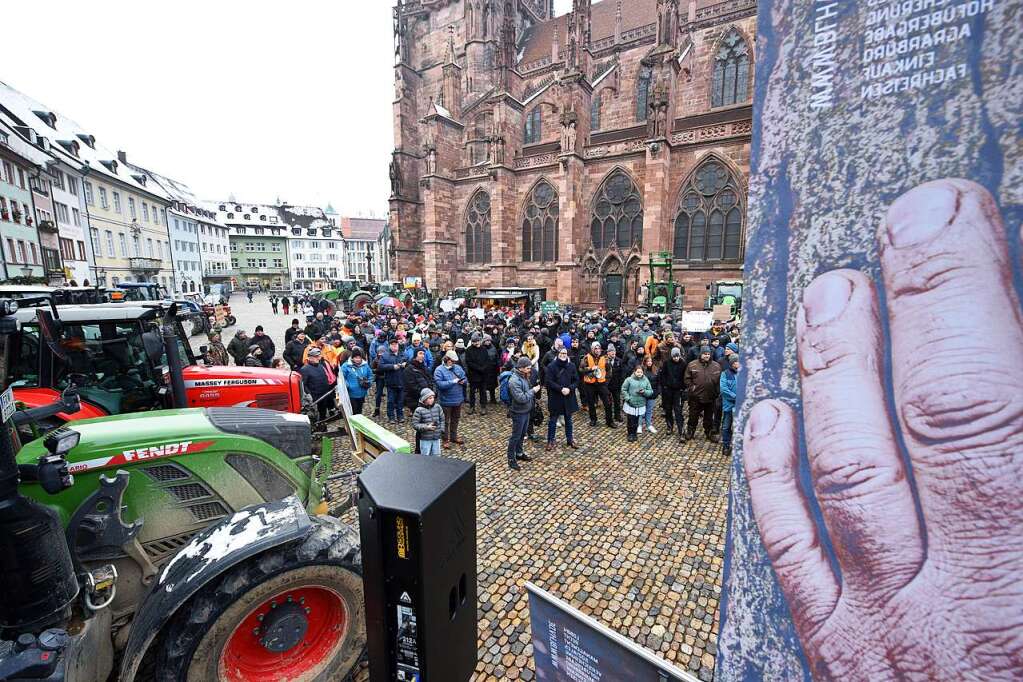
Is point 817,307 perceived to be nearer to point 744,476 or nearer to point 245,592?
point 744,476

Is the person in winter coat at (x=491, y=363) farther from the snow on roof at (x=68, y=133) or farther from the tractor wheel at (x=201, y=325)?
the snow on roof at (x=68, y=133)

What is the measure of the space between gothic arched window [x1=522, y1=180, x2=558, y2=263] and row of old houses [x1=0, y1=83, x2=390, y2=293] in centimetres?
2672

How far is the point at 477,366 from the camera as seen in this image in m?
9.45

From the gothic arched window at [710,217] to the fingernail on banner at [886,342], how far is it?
77.0 ft

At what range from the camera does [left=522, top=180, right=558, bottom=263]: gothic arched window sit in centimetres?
2814

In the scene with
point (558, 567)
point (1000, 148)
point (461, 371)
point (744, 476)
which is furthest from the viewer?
point (461, 371)

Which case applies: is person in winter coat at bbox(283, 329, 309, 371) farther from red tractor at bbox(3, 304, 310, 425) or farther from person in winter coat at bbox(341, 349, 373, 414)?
red tractor at bbox(3, 304, 310, 425)

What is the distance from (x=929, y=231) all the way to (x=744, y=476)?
102 centimetres

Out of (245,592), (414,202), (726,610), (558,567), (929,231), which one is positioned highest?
(414,202)

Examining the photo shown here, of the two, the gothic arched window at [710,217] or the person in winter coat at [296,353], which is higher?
the gothic arched window at [710,217]

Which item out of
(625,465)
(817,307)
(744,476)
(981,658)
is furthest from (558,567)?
(817,307)

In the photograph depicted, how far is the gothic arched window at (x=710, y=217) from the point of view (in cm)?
2261

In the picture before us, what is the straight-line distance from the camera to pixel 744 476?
1709 mm

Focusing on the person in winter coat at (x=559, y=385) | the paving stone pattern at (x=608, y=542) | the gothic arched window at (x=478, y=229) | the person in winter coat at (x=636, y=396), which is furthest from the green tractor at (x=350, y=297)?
the paving stone pattern at (x=608, y=542)
